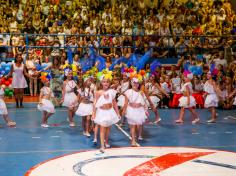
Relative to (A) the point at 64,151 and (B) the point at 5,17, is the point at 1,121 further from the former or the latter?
(B) the point at 5,17

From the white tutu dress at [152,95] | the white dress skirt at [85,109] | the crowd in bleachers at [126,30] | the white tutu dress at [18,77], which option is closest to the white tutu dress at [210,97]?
the white tutu dress at [152,95]

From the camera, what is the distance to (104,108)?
382 inches

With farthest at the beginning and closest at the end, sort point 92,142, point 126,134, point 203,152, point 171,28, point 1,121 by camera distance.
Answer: point 171,28 < point 1,121 < point 126,134 < point 92,142 < point 203,152

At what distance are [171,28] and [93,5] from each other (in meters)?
3.50

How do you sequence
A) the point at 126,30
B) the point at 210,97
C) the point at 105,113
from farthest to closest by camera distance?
the point at 126,30 < the point at 210,97 < the point at 105,113

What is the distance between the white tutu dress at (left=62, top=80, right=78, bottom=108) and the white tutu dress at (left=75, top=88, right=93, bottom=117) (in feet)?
3.31

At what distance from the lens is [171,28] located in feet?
67.2

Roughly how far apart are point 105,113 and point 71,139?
1.72 meters

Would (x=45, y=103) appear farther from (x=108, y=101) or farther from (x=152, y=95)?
(x=152, y=95)

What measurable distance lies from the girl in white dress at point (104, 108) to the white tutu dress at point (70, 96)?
8.68ft

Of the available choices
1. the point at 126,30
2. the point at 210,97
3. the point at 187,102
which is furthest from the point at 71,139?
the point at 126,30

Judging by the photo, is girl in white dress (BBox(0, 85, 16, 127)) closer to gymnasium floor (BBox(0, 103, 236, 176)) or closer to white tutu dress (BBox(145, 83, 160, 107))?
gymnasium floor (BBox(0, 103, 236, 176))

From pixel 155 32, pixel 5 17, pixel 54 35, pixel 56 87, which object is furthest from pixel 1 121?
pixel 155 32

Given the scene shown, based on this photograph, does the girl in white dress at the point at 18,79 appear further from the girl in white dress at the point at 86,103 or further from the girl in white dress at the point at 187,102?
the girl in white dress at the point at 187,102
